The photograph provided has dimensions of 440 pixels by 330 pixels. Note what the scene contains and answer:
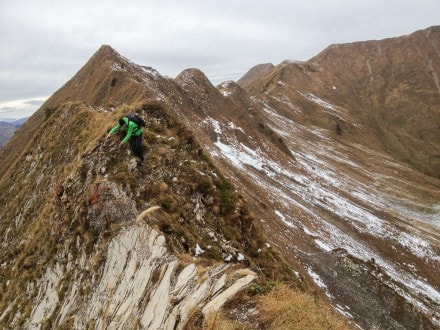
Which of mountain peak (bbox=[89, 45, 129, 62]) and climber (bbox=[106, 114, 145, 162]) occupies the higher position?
mountain peak (bbox=[89, 45, 129, 62])

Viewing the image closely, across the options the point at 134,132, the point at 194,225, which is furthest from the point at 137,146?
the point at 194,225

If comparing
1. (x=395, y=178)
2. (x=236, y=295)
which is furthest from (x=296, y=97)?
(x=236, y=295)

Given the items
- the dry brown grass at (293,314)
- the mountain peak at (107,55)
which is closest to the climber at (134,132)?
the dry brown grass at (293,314)

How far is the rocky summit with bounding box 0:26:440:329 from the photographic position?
10.5 m

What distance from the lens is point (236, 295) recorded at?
9203 mm

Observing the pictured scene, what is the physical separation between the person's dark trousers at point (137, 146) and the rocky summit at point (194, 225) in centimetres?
38

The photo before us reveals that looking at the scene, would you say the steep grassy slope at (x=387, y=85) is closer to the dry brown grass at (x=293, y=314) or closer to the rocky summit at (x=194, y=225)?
the rocky summit at (x=194, y=225)

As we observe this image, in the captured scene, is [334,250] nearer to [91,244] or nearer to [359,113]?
[91,244]

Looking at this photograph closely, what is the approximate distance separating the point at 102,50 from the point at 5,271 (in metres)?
56.3

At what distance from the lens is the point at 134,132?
49.7 ft

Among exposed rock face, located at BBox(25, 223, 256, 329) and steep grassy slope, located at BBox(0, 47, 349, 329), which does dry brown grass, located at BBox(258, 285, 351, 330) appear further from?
exposed rock face, located at BBox(25, 223, 256, 329)

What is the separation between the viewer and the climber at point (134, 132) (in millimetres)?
14875

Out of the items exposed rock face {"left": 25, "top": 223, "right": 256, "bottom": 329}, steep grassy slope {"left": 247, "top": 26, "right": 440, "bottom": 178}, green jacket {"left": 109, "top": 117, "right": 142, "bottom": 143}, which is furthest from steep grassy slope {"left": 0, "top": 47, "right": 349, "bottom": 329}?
steep grassy slope {"left": 247, "top": 26, "right": 440, "bottom": 178}

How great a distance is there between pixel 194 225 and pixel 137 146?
14.0 ft
